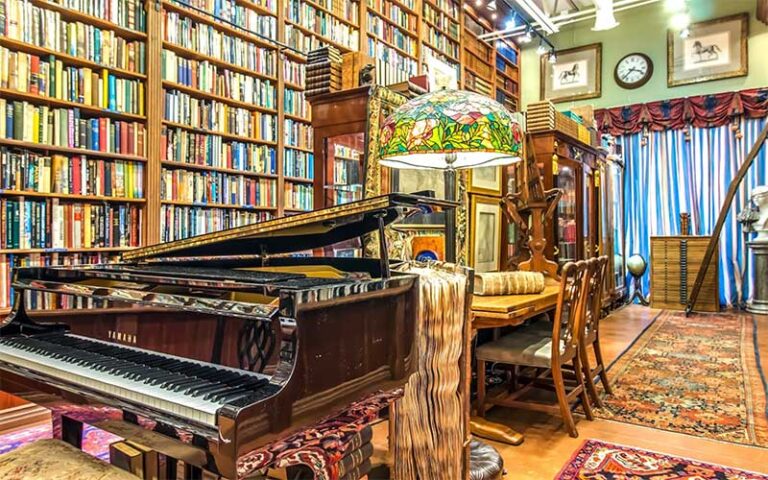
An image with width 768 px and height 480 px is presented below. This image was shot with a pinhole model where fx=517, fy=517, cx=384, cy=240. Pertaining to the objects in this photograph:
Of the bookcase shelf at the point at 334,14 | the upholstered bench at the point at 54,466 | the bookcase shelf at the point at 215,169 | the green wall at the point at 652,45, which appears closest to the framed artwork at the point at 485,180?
the bookcase shelf at the point at 215,169

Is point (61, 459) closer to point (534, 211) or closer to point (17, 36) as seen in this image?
point (17, 36)

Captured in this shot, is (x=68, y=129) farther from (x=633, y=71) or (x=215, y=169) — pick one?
(x=633, y=71)

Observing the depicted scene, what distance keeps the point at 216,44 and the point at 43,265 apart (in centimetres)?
182

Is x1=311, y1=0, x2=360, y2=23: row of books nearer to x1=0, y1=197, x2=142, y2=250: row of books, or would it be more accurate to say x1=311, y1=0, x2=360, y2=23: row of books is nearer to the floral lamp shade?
x1=0, y1=197, x2=142, y2=250: row of books

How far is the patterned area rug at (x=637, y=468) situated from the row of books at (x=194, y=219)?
7.60ft

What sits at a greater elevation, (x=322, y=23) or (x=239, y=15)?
(x=322, y=23)

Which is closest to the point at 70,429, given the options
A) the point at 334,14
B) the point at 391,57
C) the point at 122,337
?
the point at 122,337

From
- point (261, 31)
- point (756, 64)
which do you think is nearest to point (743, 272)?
point (756, 64)

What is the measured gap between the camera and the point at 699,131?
21.7ft

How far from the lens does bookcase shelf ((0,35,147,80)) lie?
2.62 metres

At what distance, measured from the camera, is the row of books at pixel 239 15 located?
3.48 meters

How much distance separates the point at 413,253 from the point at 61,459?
6.53 feet

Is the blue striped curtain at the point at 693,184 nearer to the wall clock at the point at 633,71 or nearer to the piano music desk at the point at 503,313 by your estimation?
the wall clock at the point at 633,71

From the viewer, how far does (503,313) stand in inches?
86.1
